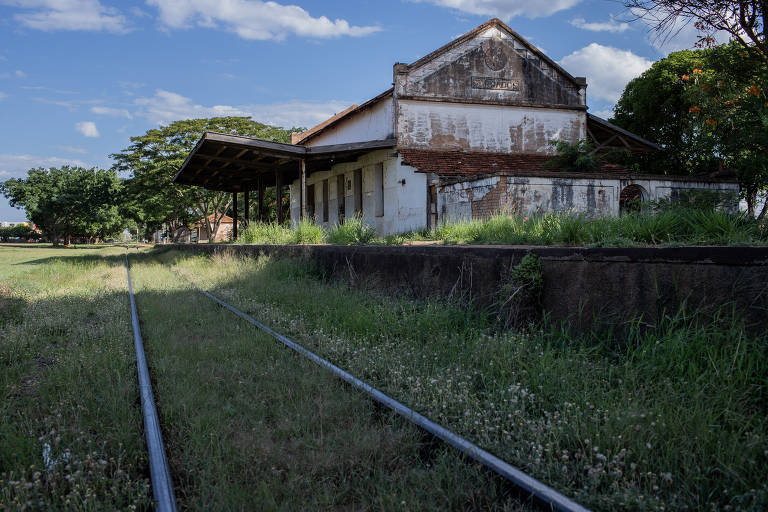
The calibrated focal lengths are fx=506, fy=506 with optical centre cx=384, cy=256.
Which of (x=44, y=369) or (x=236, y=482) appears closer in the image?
(x=236, y=482)

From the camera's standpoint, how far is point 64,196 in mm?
52906

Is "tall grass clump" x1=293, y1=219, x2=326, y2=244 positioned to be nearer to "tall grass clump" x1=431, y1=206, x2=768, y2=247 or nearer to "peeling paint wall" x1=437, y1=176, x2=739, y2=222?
"peeling paint wall" x1=437, y1=176, x2=739, y2=222

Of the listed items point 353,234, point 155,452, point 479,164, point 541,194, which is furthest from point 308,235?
point 155,452

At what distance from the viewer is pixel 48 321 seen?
605 centimetres

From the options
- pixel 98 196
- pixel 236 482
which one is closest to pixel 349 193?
pixel 236 482

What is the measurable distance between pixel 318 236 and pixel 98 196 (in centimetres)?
5104

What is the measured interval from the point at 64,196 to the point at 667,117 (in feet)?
181

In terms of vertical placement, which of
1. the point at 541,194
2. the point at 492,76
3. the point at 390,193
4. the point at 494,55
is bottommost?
the point at 541,194

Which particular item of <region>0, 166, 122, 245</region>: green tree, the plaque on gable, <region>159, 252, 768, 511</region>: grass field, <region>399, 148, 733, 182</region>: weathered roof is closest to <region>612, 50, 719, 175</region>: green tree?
<region>399, 148, 733, 182</region>: weathered roof

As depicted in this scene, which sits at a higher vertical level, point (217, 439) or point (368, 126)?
point (368, 126)

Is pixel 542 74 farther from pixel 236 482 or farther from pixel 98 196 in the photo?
pixel 98 196

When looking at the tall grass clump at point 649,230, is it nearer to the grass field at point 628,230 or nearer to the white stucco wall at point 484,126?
the grass field at point 628,230

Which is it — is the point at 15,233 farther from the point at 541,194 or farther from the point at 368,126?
the point at 541,194

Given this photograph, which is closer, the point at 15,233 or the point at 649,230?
the point at 649,230
